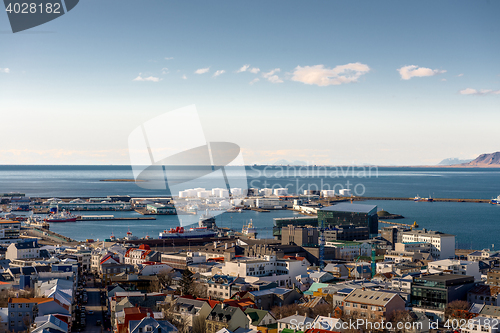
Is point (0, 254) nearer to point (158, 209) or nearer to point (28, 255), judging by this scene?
point (28, 255)

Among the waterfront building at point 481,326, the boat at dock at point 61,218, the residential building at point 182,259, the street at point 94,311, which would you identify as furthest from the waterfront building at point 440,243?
the boat at dock at point 61,218

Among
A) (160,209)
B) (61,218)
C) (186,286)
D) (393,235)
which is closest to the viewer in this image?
(186,286)

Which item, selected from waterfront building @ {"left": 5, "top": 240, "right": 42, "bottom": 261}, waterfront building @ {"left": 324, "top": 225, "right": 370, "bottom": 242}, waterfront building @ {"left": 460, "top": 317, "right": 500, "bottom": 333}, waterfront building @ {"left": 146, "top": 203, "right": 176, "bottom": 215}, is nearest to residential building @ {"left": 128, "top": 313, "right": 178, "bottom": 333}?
waterfront building @ {"left": 460, "top": 317, "right": 500, "bottom": 333}

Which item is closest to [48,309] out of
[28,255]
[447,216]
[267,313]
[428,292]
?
[267,313]

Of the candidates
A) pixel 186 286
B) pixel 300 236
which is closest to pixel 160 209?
pixel 300 236

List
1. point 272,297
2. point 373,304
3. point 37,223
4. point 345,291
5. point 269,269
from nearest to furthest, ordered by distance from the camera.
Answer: point 373,304
point 345,291
point 272,297
point 269,269
point 37,223

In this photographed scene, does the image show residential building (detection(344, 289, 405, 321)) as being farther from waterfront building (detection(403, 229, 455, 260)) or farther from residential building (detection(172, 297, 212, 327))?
waterfront building (detection(403, 229, 455, 260))

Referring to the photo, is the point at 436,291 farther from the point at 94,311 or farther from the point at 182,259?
the point at 182,259
